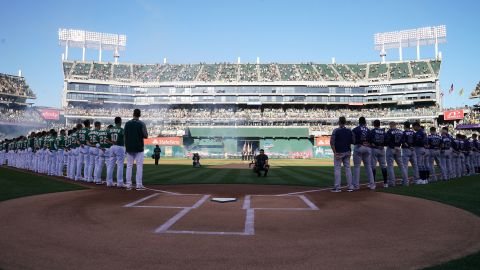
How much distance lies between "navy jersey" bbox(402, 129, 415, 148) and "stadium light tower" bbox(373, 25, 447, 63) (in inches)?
2760

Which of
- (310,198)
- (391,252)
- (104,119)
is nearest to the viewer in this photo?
(391,252)

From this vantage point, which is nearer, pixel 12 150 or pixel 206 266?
pixel 206 266

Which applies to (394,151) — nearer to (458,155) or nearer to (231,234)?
(458,155)

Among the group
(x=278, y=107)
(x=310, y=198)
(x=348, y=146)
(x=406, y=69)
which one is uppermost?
(x=406, y=69)

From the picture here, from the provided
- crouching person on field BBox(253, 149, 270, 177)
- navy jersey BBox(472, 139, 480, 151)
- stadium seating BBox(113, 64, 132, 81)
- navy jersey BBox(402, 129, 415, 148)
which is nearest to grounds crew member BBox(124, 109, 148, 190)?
crouching person on field BBox(253, 149, 270, 177)

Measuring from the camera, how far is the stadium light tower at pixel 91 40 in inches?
2972

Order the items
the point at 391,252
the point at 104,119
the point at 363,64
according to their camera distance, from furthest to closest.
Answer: the point at 363,64 → the point at 104,119 → the point at 391,252

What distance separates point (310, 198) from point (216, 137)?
51.5 metres

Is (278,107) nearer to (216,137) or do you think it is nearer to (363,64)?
(216,137)

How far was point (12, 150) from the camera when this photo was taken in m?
24.8

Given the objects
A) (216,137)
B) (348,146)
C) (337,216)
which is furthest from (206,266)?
(216,137)

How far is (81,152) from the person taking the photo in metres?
14.0

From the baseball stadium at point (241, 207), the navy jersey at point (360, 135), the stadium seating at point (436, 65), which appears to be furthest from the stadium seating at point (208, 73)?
the navy jersey at point (360, 135)

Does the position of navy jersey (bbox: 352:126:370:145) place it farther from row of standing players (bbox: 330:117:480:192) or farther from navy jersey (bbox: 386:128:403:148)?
navy jersey (bbox: 386:128:403:148)
